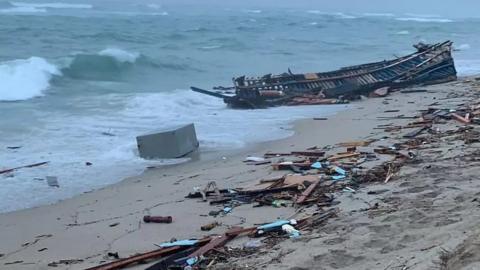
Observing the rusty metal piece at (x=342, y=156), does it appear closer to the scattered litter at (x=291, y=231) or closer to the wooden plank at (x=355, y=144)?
the wooden plank at (x=355, y=144)

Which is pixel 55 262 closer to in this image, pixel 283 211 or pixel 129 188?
pixel 283 211

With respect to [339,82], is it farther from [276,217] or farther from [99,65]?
[276,217]

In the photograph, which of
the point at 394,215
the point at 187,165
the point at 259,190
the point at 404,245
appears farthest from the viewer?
the point at 187,165

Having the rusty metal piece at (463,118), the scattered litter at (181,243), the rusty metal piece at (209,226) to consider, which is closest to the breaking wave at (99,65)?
the rusty metal piece at (463,118)

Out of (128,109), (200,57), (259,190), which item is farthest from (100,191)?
(200,57)

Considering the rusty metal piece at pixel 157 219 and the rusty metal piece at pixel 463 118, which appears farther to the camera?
the rusty metal piece at pixel 463 118

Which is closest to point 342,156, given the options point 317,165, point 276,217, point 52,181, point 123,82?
point 317,165
